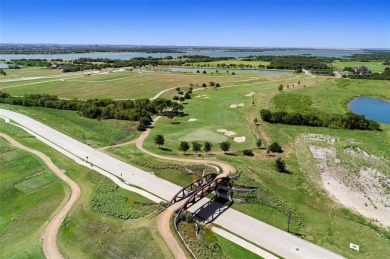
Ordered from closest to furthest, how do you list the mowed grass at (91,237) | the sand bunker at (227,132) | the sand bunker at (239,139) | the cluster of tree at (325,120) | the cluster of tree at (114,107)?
the mowed grass at (91,237) < the sand bunker at (239,139) < the sand bunker at (227,132) < the cluster of tree at (325,120) < the cluster of tree at (114,107)

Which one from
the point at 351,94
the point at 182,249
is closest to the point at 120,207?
the point at 182,249

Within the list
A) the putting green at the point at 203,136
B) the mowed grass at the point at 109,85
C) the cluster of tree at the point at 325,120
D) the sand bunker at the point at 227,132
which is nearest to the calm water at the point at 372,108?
the cluster of tree at the point at 325,120

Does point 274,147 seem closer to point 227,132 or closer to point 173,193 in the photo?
point 227,132

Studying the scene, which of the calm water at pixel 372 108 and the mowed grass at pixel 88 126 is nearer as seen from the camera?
the mowed grass at pixel 88 126

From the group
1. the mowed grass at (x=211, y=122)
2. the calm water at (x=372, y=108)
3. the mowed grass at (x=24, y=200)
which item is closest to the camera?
the mowed grass at (x=24, y=200)

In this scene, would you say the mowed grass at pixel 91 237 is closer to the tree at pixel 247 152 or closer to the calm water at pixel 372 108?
the tree at pixel 247 152

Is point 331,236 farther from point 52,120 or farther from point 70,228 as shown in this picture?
point 52,120
